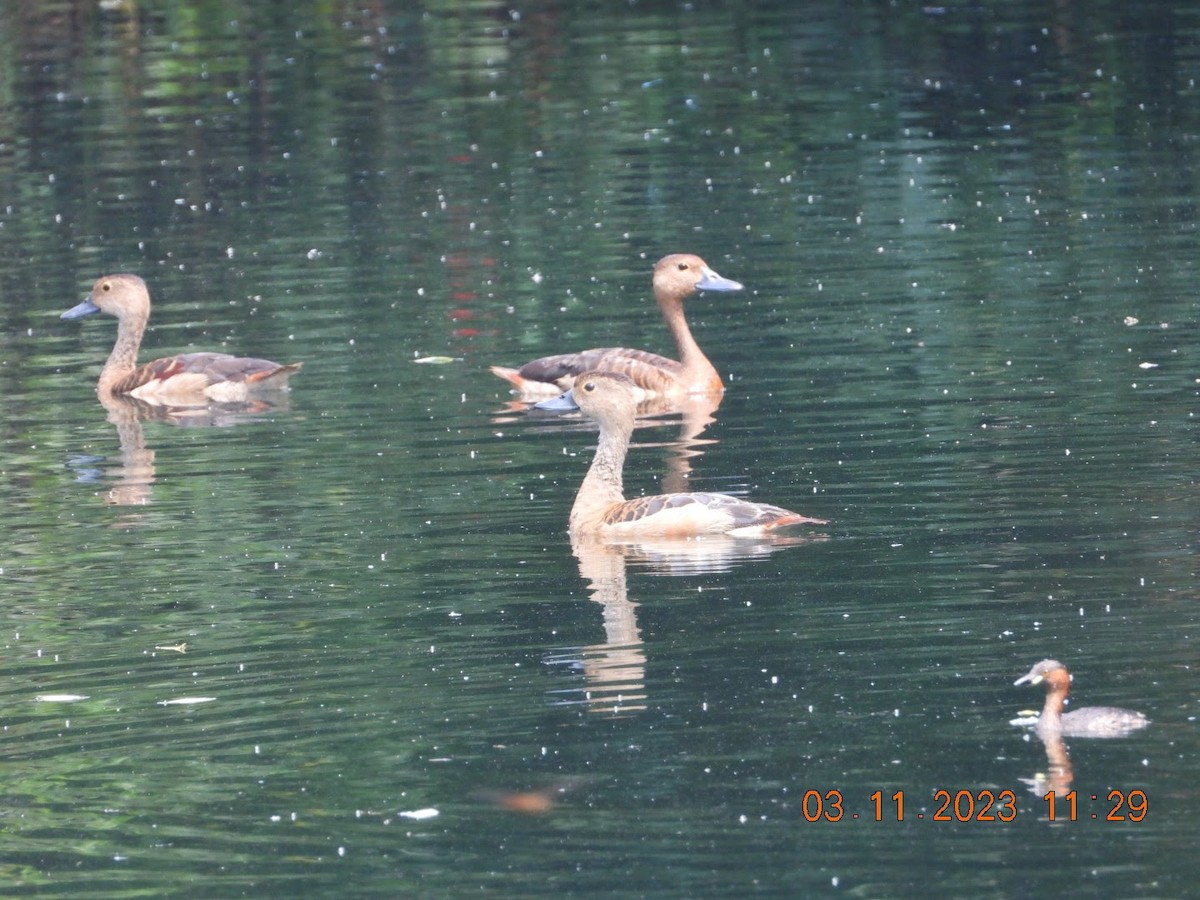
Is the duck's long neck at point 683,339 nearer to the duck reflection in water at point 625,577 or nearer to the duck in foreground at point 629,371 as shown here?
the duck in foreground at point 629,371

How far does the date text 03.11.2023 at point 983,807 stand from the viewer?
841cm

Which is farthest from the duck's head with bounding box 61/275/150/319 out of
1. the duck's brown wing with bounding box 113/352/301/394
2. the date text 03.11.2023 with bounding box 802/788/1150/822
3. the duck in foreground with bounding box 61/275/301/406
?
the date text 03.11.2023 with bounding box 802/788/1150/822

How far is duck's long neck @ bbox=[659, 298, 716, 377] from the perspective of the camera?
59.8ft

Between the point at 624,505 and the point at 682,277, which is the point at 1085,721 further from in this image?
the point at 682,277

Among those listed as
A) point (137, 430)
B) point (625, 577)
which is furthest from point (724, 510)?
point (137, 430)

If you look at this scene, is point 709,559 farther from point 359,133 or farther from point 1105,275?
point 359,133

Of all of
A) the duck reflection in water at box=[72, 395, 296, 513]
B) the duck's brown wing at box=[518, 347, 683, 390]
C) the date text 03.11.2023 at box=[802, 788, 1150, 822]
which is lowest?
the duck reflection in water at box=[72, 395, 296, 513]

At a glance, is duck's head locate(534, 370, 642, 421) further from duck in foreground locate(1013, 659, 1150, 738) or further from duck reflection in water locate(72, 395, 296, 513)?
duck in foreground locate(1013, 659, 1150, 738)

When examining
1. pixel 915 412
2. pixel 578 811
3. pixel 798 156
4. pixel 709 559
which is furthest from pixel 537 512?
pixel 798 156

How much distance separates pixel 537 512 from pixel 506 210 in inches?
486

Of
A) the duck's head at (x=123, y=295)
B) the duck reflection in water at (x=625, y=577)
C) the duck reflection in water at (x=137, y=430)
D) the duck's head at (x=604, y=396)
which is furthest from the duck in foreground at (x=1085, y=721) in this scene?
the duck's head at (x=123, y=295)

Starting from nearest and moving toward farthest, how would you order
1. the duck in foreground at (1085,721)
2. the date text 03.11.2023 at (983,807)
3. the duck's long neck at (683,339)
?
the date text 03.11.2023 at (983,807)
the duck in foreground at (1085,721)
the duck's long neck at (683,339)

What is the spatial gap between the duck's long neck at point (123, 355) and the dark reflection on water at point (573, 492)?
265 mm

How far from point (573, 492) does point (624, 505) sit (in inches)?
52.8
